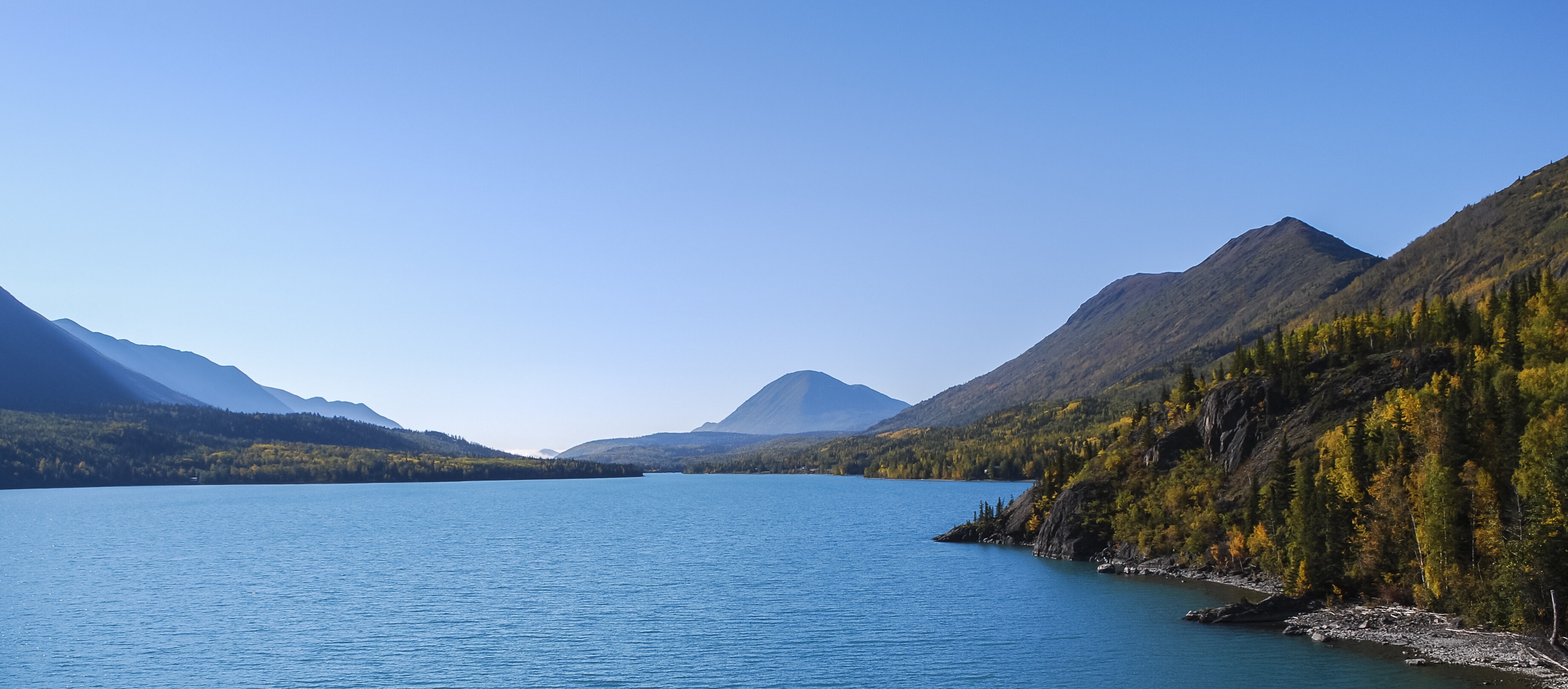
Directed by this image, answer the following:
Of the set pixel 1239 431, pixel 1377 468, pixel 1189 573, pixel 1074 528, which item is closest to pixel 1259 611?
pixel 1377 468

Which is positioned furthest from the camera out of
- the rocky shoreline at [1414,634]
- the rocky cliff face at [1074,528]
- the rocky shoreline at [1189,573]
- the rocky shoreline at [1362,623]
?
the rocky cliff face at [1074,528]

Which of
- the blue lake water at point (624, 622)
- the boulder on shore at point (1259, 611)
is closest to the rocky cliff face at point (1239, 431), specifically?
the blue lake water at point (624, 622)

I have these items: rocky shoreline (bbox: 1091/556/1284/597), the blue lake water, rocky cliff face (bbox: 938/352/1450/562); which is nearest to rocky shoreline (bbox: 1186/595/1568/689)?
the blue lake water

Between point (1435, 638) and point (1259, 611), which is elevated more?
point (1259, 611)

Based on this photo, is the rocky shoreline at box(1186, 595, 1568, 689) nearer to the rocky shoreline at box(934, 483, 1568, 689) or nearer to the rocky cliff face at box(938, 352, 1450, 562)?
the rocky shoreline at box(934, 483, 1568, 689)

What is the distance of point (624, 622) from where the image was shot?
3009 inches

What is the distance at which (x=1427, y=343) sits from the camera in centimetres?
10200

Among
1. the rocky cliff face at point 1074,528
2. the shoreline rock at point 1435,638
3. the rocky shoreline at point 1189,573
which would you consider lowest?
the shoreline rock at point 1435,638

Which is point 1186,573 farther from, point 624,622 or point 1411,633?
point 624,622

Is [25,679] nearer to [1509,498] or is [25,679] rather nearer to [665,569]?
[665,569]

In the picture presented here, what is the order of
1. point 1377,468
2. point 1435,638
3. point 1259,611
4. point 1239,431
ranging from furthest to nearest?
point 1239,431 < point 1377,468 < point 1259,611 < point 1435,638

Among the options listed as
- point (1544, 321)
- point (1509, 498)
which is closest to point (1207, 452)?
point (1544, 321)

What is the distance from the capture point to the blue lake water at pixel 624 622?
196 feet

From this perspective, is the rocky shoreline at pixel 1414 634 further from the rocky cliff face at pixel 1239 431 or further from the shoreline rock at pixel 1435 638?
the rocky cliff face at pixel 1239 431
